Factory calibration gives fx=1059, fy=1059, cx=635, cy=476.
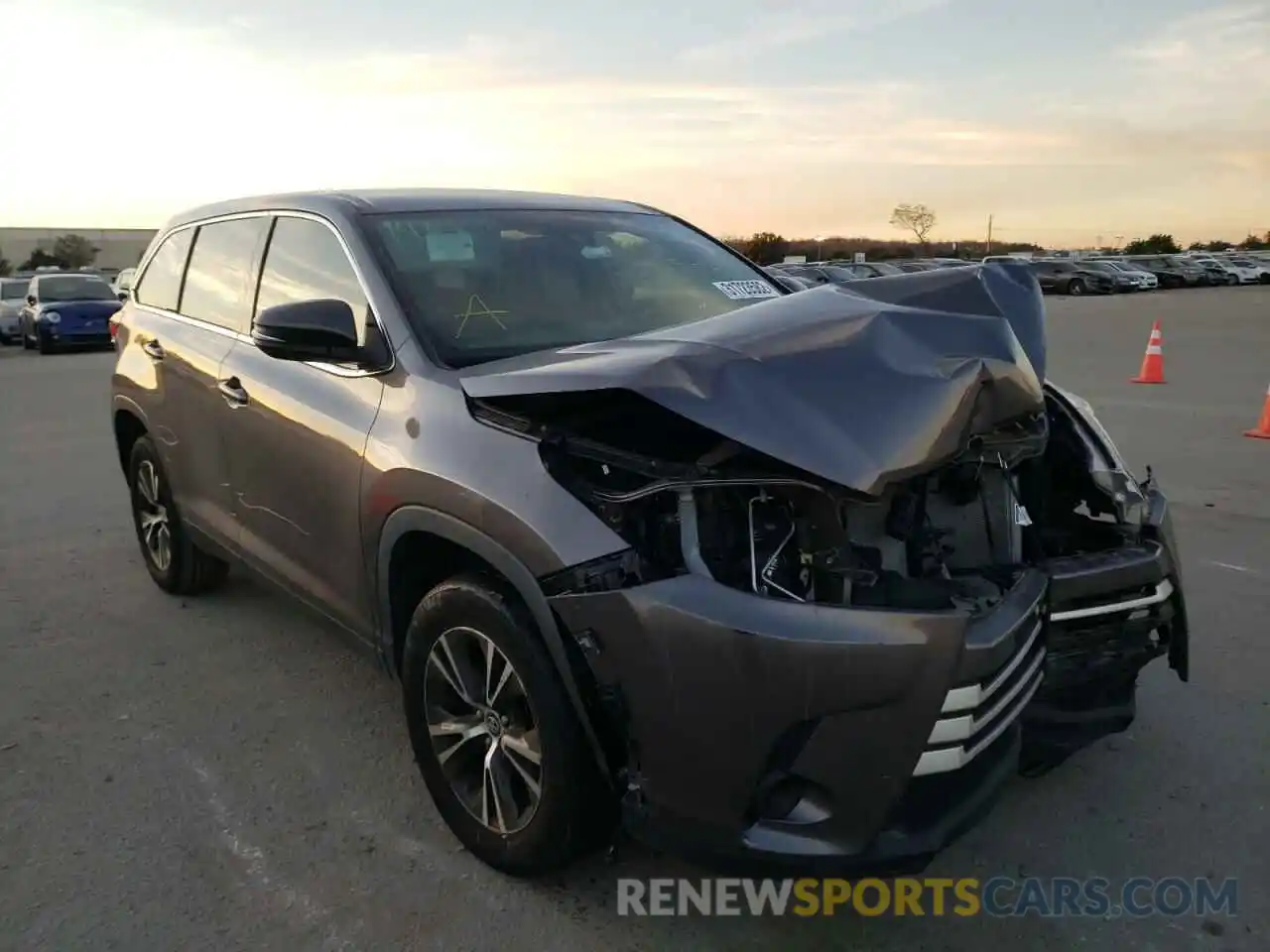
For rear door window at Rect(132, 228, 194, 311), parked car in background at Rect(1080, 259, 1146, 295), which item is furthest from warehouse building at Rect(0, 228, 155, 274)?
rear door window at Rect(132, 228, 194, 311)

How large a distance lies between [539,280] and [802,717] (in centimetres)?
203

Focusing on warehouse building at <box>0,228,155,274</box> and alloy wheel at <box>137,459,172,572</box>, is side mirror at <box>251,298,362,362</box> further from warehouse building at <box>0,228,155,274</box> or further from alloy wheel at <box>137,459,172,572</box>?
warehouse building at <box>0,228,155,274</box>

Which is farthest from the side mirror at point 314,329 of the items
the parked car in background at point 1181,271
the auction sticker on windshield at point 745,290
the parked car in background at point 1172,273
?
the parked car in background at point 1181,271

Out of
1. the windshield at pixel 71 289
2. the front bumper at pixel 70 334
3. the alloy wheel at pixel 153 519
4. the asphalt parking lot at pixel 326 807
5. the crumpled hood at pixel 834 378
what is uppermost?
the crumpled hood at pixel 834 378

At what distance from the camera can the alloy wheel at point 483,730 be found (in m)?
2.77

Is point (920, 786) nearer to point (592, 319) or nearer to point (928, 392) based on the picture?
point (928, 392)

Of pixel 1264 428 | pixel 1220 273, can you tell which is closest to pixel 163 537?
pixel 1264 428

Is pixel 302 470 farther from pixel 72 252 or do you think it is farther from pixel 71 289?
pixel 72 252

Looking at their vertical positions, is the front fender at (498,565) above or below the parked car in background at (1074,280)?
above

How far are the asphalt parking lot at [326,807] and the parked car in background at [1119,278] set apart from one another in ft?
141

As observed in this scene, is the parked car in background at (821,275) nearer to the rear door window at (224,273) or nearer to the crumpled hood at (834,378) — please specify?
the crumpled hood at (834,378)

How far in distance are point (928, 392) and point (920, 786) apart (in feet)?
2.98

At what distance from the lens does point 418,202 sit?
3934mm

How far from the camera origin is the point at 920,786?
2.33m
